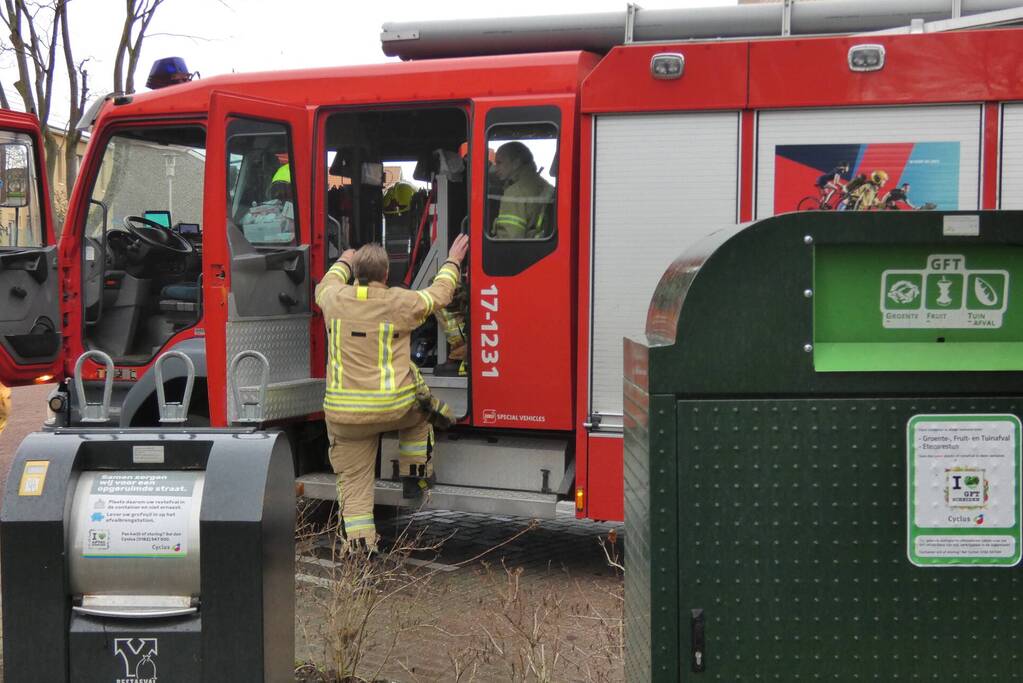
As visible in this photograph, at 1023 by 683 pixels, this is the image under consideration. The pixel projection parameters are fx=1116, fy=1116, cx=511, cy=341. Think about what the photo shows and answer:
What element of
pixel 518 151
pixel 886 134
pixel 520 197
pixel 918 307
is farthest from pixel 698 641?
pixel 518 151

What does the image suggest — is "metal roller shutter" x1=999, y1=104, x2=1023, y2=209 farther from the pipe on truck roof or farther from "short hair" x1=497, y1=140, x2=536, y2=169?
"short hair" x1=497, y1=140, x2=536, y2=169

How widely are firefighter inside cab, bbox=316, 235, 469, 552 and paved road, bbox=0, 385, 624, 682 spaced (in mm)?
424

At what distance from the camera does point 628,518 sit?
3.08 metres

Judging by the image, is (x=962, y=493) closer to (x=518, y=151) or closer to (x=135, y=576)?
(x=135, y=576)

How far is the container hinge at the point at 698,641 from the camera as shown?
2625 millimetres

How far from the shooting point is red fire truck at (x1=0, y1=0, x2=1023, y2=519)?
18.2 ft

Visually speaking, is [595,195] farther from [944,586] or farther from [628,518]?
[944,586]

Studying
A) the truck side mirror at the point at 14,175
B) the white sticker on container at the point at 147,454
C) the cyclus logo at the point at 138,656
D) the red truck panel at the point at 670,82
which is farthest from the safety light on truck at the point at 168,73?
the cyclus logo at the point at 138,656

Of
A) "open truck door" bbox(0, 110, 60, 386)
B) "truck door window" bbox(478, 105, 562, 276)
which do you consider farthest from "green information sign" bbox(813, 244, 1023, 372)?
"open truck door" bbox(0, 110, 60, 386)

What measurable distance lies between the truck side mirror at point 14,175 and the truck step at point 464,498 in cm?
317

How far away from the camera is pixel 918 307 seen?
2613mm

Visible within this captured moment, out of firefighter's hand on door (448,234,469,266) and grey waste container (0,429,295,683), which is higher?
firefighter's hand on door (448,234,469,266)

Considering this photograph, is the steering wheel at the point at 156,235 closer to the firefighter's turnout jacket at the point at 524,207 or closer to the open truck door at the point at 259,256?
the open truck door at the point at 259,256

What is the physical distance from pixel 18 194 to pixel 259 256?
2652 mm
